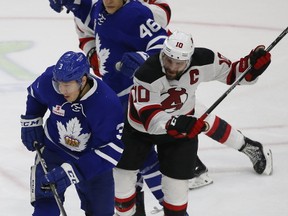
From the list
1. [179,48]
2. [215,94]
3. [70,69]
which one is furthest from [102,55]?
[215,94]

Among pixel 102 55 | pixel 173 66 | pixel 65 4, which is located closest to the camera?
pixel 173 66

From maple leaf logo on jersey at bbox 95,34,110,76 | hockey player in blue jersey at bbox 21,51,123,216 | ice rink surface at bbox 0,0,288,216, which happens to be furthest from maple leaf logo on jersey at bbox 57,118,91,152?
ice rink surface at bbox 0,0,288,216

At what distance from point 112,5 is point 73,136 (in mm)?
692

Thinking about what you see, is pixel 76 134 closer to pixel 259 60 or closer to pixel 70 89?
pixel 70 89

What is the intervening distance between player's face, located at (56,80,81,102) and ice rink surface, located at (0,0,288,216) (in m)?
0.99

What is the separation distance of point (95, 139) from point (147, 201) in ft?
3.25

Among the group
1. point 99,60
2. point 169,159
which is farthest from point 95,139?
point 99,60

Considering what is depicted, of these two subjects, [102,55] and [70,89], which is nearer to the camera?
[70,89]

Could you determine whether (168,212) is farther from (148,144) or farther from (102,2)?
(102,2)

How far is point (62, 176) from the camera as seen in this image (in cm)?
278

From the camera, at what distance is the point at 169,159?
3127 mm

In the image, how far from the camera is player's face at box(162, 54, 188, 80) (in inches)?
115

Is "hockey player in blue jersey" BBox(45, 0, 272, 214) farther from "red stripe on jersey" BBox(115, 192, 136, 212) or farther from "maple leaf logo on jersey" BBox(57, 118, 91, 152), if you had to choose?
"maple leaf logo on jersey" BBox(57, 118, 91, 152)

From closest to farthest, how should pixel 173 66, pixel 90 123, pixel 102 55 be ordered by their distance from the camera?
pixel 90 123, pixel 173 66, pixel 102 55
